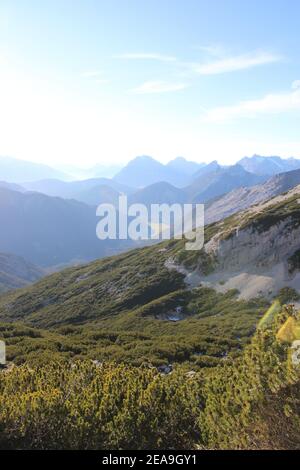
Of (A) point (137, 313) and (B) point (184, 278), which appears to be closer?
(A) point (137, 313)

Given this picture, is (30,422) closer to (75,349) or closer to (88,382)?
(88,382)

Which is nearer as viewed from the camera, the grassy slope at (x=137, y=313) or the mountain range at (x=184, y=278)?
the grassy slope at (x=137, y=313)

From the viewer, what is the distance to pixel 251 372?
15.2 meters

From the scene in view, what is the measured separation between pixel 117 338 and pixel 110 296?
6056cm

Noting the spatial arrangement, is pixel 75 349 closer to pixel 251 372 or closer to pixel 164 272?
pixel 251 372

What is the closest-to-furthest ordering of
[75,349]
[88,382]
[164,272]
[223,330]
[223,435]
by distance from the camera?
[223,435]
[88,382]
[75,349]
[223,330]
[164,272]

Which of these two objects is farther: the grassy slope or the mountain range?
the mountain range

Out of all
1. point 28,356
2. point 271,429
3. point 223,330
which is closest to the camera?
point 271,429

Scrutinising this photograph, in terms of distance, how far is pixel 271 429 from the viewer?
14.8 metres

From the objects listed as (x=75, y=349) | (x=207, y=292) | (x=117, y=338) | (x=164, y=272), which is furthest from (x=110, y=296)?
(x=75, y=349)

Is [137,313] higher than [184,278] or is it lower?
lower

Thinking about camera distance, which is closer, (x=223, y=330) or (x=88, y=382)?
(x=88, y=382)
